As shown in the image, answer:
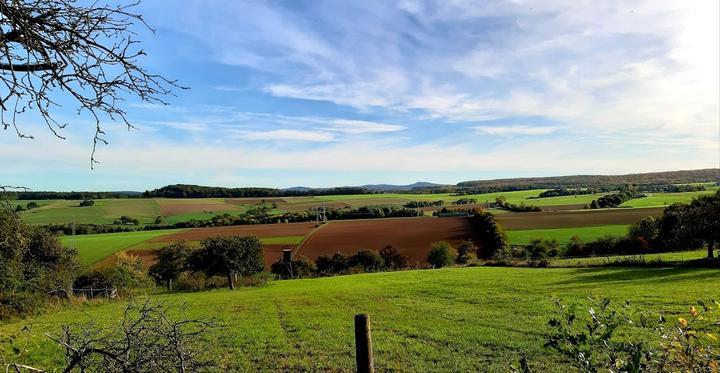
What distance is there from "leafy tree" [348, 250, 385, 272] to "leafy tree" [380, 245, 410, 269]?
3.41 feet

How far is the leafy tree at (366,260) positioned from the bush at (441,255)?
6214mm

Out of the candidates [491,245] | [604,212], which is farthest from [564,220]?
[491,245]

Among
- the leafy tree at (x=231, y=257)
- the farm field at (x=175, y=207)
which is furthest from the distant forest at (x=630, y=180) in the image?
the leafy tree at (x=231, y=257)

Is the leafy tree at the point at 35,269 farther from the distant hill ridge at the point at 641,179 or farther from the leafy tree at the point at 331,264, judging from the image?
the distant hill ridge at the point at 641,179

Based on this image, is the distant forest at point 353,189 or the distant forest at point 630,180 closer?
the distant forest at point 353,189

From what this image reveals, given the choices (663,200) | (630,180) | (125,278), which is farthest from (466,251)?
(630,180)

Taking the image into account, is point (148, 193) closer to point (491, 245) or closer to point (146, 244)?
point (146, 244)

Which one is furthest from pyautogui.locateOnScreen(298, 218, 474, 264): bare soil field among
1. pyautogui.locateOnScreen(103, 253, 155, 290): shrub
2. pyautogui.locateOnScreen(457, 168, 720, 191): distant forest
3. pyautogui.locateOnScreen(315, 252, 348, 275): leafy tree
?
pyautogui.locateOnScreen(457, 168, 720, 191): distant forest

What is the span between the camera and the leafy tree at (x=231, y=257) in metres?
37.1

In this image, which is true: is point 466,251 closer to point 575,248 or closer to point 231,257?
point 575,248

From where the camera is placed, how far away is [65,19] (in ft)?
9.53

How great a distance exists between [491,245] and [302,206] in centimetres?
5744

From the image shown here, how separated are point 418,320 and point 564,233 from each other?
54755 mm

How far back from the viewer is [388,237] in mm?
63906
